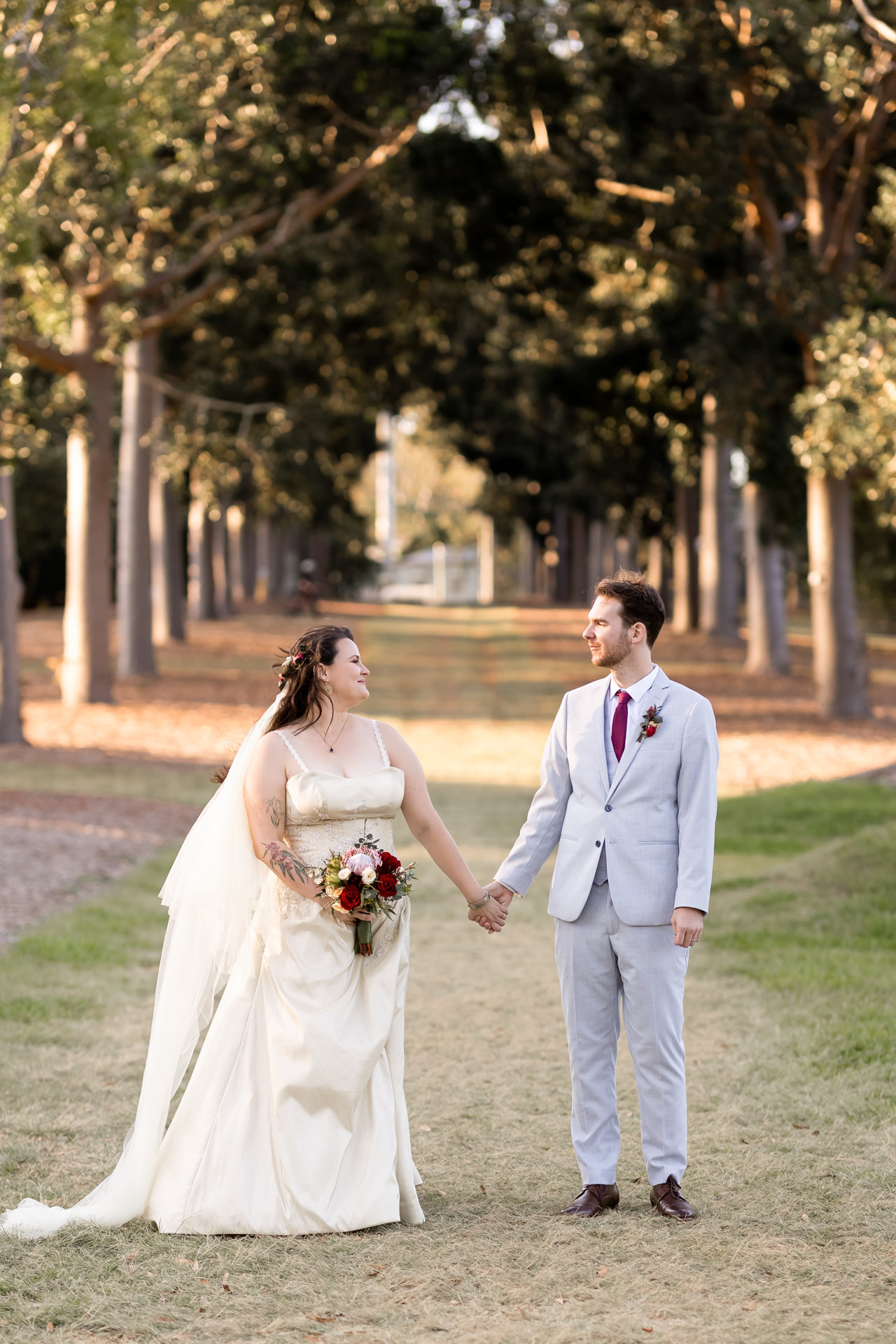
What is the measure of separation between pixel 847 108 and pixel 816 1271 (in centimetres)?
1893

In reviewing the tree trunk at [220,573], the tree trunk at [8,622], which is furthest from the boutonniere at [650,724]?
the tree trunk at [220,573]

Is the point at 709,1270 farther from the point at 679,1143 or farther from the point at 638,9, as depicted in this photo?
the point at 638,9

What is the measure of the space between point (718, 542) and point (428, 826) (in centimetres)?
2728

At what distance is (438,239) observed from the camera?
24750mm

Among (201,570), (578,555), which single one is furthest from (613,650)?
(578,555)

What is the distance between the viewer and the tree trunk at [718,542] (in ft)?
101

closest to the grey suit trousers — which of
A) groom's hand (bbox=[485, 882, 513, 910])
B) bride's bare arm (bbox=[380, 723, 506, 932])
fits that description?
groom's hand (bbox=[485, 882, 513, 910])

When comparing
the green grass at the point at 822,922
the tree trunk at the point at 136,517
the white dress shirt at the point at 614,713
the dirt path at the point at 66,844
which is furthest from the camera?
the tree trunk at the point at 136,517

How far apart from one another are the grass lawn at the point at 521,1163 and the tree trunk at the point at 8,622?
311 inches

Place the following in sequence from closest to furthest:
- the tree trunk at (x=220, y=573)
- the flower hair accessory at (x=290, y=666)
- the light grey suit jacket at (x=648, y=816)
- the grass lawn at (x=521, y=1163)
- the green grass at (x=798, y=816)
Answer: the grass lawn at (x=521, y=1163) → the light grey suit jacket at (x=648, y=816) → the flower hair accessory at (x=290, y=666) → the green grass at (x=798, y=816) → the tree trunk at (x=220, y=573)

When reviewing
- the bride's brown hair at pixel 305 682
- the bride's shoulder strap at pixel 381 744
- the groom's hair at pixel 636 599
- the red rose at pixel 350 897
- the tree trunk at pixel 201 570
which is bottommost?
the red rose at pixel 350 897

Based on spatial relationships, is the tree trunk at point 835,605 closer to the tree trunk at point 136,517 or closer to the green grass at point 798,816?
the green grass at point 798,816

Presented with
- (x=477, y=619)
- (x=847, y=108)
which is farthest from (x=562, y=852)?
(x=477, y=619)

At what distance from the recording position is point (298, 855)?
213 inches
